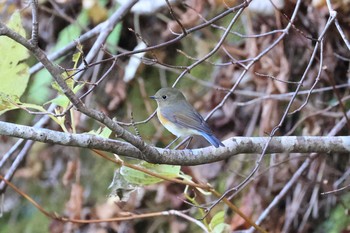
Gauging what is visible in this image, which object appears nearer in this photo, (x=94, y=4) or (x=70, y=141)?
(x=70, y=141)

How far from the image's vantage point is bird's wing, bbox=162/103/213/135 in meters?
3.17

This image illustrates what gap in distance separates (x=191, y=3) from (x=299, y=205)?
5.36ft

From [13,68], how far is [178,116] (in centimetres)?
124

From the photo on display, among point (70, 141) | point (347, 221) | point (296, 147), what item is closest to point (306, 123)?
point (347, 221)

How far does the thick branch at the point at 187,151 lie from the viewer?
76.9 inches

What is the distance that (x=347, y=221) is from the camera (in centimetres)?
364

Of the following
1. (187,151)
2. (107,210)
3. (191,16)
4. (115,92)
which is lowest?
(107,210)

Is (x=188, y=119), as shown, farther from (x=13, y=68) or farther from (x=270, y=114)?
(x=13, y=68)

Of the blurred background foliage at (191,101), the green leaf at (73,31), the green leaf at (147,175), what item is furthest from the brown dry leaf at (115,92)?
the green leaf at (147,175)

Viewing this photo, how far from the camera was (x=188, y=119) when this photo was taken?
3.34 meters

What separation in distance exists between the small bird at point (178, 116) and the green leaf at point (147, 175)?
621 mm

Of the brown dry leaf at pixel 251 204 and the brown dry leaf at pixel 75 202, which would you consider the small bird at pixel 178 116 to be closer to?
the brown dry leaf at pixel 251 204

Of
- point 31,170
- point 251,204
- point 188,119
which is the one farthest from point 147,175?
point 31,170

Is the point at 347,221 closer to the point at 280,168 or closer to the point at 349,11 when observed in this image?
the point at 280,168
